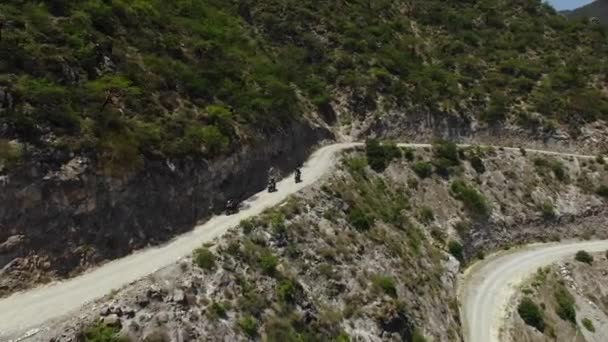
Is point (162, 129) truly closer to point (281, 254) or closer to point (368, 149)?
point (281, 254)

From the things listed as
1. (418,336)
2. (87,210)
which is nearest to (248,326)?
(87,210)

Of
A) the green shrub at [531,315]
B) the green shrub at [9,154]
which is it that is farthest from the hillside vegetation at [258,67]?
the green shrub at [531,315]

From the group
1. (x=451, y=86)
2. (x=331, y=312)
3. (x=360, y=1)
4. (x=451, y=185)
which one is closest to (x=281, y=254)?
(x=331, y=312)

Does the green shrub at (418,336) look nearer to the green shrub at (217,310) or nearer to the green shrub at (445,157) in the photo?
the green shrub at (217,310)

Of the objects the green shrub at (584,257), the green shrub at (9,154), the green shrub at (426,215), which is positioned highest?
the green shrub at (9,154)

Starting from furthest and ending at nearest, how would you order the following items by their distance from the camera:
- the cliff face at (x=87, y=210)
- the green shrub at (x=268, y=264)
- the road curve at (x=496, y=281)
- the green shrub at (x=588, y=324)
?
the green shrub at (x=588, y=324), the road curve at (x=496, y=281), the green shrub at (x=268, y=264), the cliff face at (x=87, y=210)

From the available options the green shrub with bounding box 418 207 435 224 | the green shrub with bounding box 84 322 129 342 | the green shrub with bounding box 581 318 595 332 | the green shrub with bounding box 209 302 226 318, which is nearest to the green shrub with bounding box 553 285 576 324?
the green shrub with bounding box 581 318 595 332
